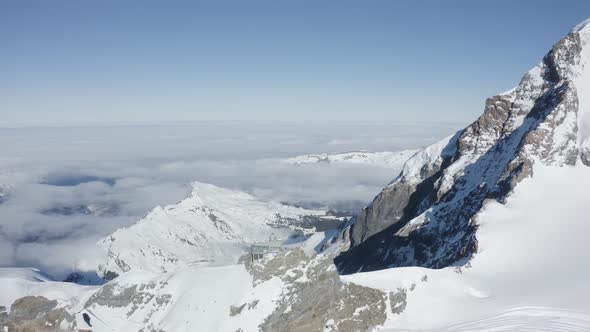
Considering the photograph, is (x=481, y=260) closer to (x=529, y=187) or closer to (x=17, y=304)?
(x=529, y=187)

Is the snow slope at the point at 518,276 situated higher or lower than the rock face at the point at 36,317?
higher

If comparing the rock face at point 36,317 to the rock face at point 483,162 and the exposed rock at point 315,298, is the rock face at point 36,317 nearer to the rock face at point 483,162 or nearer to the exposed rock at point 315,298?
the exposed rock at point 315,298

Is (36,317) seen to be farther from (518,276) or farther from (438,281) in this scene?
(518,276)

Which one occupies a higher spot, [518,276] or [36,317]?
[518,276]

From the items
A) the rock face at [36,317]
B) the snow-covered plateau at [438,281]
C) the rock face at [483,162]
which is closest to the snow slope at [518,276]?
the snow-covered plateau at [438,281]

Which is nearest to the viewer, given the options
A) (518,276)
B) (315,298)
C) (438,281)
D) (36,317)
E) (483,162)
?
(315,298)

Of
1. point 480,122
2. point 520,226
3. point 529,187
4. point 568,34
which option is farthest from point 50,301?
point 568,34

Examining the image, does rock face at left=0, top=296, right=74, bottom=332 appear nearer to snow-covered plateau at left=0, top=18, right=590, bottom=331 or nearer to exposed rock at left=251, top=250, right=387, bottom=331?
snow-covered plateau at left=0, top=18, right=590, bottom=331

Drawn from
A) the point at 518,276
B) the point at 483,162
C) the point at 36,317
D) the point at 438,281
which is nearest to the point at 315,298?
the point at 438,281
